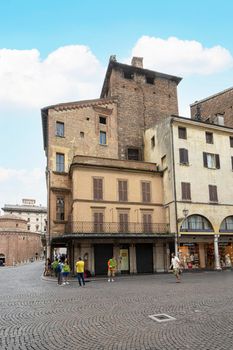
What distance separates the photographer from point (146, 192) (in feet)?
101

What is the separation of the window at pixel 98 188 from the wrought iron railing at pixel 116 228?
7.70ft

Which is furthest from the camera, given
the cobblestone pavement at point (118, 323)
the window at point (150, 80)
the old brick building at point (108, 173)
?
the window at point (150, 80)

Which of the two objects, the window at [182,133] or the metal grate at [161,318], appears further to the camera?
the window at [182,133]

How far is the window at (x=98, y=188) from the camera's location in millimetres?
28469

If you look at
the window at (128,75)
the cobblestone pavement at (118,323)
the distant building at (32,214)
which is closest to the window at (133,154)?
the window at (128,75)

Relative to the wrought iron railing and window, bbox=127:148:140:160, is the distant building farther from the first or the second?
the wrought iron railing

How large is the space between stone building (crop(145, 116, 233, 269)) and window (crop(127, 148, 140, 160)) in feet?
10.9

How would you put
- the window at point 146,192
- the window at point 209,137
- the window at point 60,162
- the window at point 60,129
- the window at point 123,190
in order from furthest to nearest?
the window at point 209,137 < the window at point 60,129 < the window at point 60,162 < the window at point 146,192 < the window at point 123,190

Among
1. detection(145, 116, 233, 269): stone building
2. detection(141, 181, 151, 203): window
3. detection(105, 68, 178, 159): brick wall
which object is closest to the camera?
detection(145, 116, 233, 269): stone building

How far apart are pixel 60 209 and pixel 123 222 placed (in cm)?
637

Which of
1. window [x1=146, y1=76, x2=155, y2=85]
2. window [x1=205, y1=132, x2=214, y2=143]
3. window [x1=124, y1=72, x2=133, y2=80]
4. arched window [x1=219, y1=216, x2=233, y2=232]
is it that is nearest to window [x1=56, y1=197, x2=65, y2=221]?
arched window [x1=219, y1=216, x2=233, y2=232]

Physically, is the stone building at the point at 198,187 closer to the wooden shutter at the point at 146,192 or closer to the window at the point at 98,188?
the wooden shutter at the point at 146,192

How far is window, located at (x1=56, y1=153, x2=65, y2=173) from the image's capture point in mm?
31938

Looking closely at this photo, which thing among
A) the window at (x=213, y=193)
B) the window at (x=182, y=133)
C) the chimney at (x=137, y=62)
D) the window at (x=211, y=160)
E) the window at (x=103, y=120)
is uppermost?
the chimney at (x=137, y=62)
